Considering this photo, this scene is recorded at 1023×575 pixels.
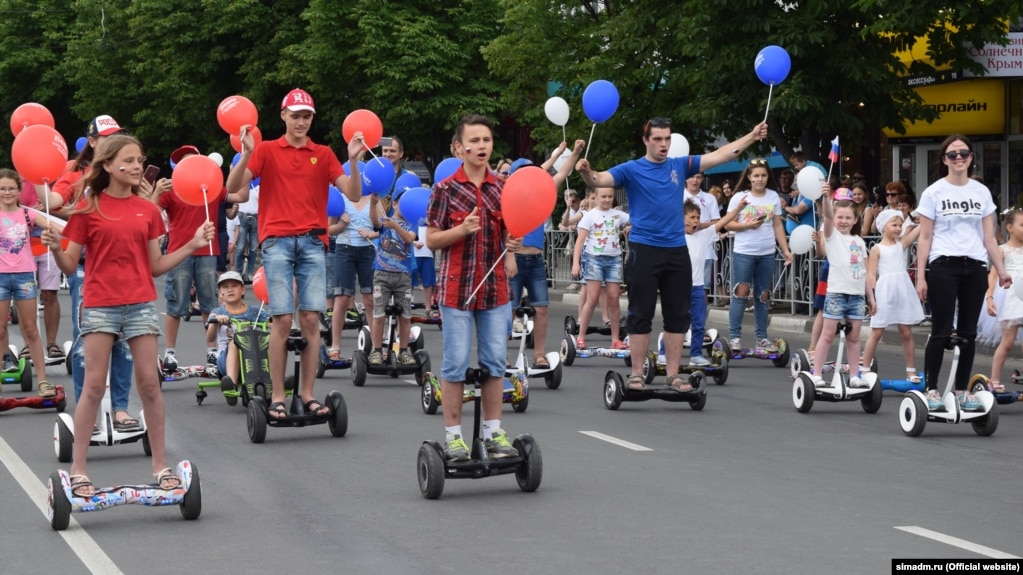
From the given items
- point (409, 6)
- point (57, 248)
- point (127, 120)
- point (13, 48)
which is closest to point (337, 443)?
point (57, 248)

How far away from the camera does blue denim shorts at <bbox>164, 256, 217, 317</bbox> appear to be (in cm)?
1345

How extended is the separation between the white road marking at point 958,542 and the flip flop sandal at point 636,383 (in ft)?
14.9

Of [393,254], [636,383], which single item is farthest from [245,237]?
[636,383]

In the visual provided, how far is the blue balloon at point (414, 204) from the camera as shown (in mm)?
12086

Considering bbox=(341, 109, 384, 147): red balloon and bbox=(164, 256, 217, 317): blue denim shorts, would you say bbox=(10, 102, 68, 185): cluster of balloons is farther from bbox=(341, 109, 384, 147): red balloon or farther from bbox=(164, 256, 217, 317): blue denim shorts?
bbox=(164, 256, 217, 317): blue denim shorts

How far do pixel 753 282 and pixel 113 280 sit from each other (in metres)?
9.17

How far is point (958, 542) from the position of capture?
709cm

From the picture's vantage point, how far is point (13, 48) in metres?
61.9

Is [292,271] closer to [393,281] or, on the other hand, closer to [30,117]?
[30,117]

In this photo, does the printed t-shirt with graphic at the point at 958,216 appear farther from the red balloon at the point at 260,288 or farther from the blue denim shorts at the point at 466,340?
the red balloon at the point at 260,288

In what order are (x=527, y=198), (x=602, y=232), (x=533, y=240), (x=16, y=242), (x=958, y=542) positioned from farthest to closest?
(x=602, y=232)
(x=533, y=240)
(x=16, y=242)
(x=527, y=198)
(x=958, y=542)

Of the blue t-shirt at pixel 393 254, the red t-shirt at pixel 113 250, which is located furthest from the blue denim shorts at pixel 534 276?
the red t-shirt at pixel 113 250

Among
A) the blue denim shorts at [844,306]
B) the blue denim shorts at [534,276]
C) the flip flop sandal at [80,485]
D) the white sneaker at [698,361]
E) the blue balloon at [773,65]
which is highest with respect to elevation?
the blue balloon at [773,65]

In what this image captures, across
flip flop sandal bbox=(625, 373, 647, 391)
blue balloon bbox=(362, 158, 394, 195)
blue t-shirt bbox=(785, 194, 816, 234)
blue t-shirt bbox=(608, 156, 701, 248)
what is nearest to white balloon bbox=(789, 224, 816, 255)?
blue t-shirt bbox=(785, 194, 816, 234)
